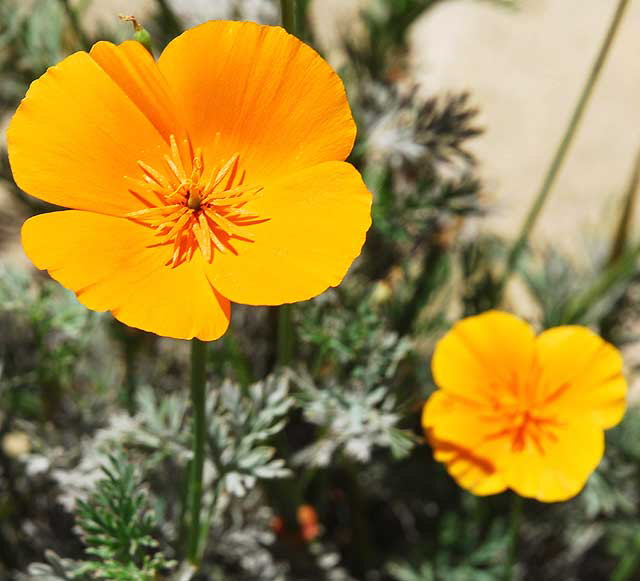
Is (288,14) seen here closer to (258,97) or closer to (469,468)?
(258,97)

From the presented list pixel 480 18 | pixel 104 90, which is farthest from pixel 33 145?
pixel 480 18

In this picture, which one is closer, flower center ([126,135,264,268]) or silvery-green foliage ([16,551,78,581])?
flower center ([126,135,264,268])

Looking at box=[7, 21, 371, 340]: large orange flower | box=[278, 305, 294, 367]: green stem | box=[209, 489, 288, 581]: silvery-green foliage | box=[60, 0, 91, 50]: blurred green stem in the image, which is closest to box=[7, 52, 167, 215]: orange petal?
box=[7, 21, 371, 340]: large orange flower

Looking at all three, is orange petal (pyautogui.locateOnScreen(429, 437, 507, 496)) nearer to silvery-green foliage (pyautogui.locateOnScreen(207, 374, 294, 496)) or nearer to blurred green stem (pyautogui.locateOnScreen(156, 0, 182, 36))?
silvery-green foliage (pyautogui.locateOnScreen(207, 374, 294, 496))

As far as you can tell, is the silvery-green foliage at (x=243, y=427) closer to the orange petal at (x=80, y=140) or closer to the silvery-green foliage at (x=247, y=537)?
the silvery-green foliage at (x=247, y=537)

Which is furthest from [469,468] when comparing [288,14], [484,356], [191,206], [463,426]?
[288,14]

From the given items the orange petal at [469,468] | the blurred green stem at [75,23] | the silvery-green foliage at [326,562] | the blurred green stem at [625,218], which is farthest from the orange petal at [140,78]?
the blurred green stem at [625,218]
